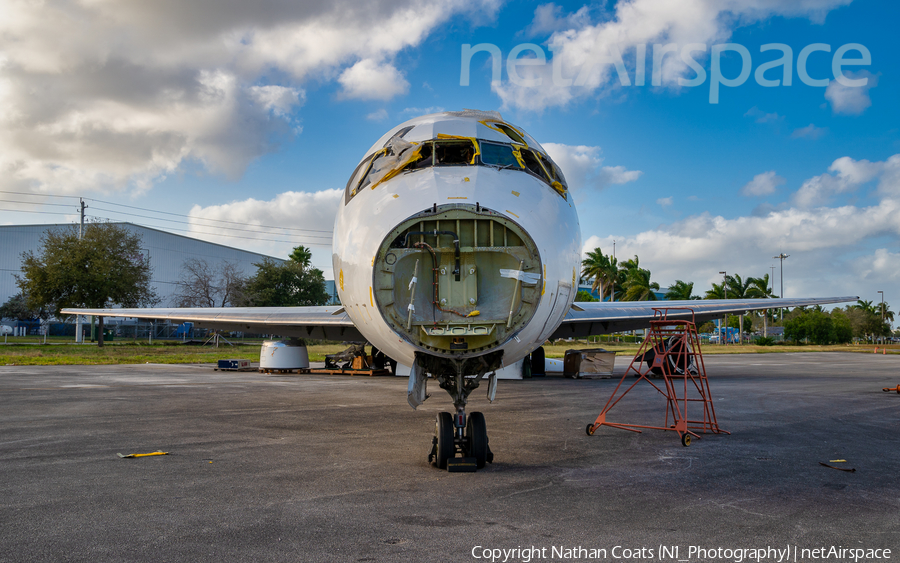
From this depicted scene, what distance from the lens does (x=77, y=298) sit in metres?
40.8

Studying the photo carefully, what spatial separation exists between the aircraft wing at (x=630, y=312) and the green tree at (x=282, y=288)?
44.2 meters

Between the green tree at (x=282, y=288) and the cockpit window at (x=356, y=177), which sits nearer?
the cockpit window at (x=356, y=177)

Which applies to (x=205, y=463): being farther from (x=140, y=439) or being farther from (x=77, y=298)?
(x=77, y=298)

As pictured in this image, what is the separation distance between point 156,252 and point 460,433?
73.2m

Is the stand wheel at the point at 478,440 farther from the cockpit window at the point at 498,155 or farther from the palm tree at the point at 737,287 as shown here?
the palm tree at the point at 737,287

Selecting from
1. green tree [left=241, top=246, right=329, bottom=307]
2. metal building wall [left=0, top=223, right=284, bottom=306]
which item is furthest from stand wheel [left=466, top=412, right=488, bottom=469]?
metal building wall [left=0, top=223, right=284, bottom=306]

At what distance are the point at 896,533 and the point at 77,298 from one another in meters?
47.1

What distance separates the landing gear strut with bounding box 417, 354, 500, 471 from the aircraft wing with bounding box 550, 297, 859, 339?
8.61 m

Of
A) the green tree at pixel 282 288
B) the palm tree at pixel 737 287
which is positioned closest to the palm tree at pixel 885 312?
the palm tree at pixel 737 287
